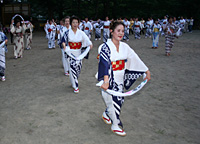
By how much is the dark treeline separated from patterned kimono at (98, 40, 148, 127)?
31.9m

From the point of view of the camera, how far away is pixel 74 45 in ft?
20.0

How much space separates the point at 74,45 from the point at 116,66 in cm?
273

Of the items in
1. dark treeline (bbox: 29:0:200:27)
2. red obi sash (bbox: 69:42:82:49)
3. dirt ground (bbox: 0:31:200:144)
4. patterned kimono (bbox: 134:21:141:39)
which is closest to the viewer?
dirt ground (bbox: 0:31:200:144)

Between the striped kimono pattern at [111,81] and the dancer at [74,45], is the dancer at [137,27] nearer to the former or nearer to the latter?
the dancer at [74,45]

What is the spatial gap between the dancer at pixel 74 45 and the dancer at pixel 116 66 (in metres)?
2.39

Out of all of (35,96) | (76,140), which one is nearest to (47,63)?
(35,96)

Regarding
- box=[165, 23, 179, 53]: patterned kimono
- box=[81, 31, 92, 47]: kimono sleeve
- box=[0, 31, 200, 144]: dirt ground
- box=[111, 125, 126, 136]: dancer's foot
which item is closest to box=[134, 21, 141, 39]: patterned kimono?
box=[165, 23, 179, 53]: patterned kimono

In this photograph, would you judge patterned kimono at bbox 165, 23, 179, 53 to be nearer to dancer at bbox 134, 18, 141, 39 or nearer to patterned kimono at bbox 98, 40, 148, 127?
patterned kimono at bbox 98, 40, 148, 127

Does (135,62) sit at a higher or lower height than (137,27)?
lower

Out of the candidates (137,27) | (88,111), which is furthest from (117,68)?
(137,27)

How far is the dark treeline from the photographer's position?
116 feet

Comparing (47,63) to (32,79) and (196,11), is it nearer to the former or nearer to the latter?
(32,79)

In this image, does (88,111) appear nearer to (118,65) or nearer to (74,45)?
(118,65)

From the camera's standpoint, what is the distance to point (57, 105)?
5195mm
